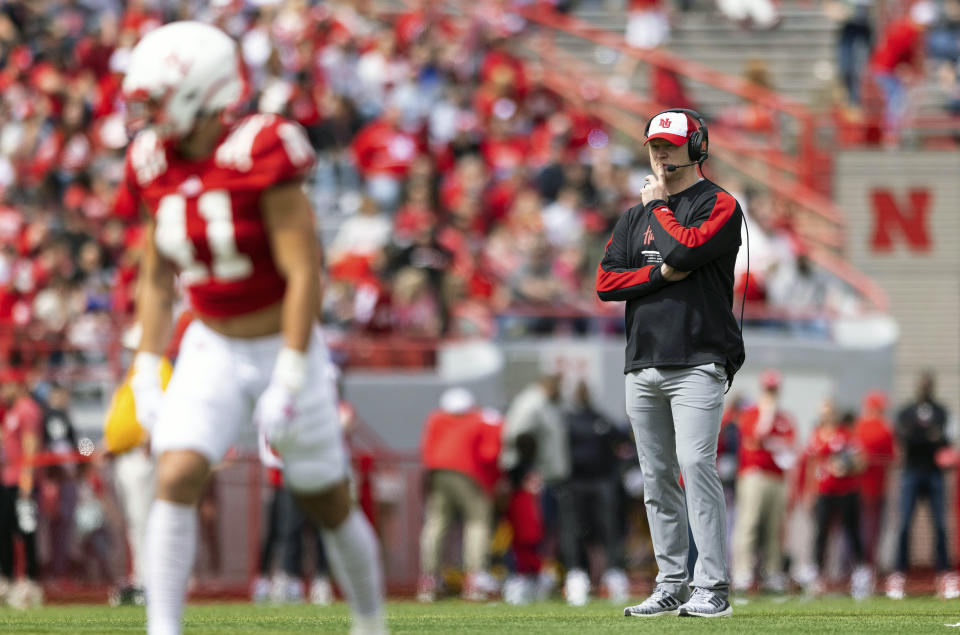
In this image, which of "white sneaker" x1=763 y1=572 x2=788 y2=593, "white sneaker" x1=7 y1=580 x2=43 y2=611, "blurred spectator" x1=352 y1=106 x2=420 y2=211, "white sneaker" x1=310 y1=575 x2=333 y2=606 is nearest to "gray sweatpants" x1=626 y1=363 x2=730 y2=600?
"white sneaker" x1=7 y1=580 x2=43 y2=611

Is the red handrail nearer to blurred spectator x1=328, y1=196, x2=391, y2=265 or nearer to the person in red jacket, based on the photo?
blurred spectator x1=328, y1=196, x2=391, y2=265

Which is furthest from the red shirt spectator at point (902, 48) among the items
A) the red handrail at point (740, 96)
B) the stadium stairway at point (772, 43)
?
the stadium stairway at point (772, 43)

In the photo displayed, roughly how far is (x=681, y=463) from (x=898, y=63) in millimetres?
16246

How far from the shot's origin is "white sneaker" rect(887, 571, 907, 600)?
14836 mm

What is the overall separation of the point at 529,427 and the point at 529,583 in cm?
138

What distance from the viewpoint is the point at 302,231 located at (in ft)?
17.7

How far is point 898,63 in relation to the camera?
2248cm

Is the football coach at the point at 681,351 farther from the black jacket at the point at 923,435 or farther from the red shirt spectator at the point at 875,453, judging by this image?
the red shirt spectator at the point at 875,453

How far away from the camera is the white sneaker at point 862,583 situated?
1512 cm

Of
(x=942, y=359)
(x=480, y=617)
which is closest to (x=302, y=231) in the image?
(x=480, y=617)

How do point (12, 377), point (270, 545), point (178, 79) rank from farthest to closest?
point (270, 545), point (12, 377), point (178, 79)

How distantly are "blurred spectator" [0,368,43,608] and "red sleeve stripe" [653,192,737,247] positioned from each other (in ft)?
22.8

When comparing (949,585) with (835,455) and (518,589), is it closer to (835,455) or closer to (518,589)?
(835,455)

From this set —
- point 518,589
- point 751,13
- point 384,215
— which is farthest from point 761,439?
point 751,13
